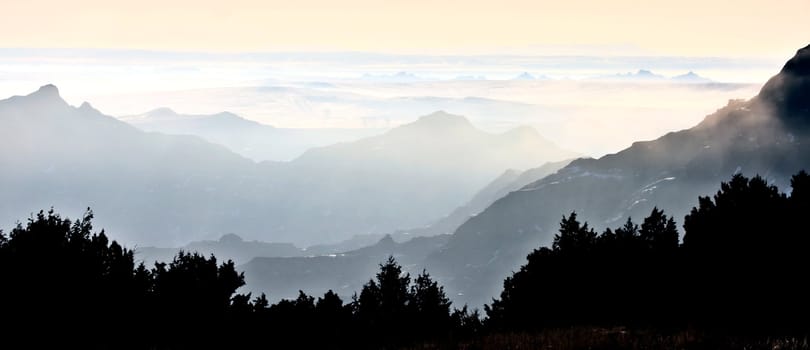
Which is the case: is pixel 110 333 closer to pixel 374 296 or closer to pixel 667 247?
pixel 374 296

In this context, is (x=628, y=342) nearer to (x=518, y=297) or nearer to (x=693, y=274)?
(x=693, y=274)

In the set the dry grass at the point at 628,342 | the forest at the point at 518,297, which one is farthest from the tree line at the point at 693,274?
the dry grass at the point at 628,342

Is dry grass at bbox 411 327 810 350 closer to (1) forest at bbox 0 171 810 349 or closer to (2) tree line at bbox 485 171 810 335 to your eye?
(1) forest at bbox 0 171 810 349

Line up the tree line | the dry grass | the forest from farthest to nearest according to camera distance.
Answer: the tree line → the forest → the dry grass

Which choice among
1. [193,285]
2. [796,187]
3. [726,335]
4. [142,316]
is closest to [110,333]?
[142,316]

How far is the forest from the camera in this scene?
94.0 ft

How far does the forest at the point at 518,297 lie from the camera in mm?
28656

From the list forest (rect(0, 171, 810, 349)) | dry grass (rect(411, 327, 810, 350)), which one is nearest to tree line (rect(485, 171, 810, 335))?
forest (rect(0, 171, 810, 349))

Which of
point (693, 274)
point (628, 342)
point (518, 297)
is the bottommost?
point (518, 297)

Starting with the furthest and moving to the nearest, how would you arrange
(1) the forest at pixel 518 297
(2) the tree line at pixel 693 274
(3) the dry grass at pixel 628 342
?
1. (2) the tree line at pixel 693 274
2. (1) the forest at pixel 518 297
3. (3) the dry grass at pixel 628 342

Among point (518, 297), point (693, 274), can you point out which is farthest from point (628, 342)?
point (518, 297)

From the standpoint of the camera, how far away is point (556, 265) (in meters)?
69.6

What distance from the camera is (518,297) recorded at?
7262 cm

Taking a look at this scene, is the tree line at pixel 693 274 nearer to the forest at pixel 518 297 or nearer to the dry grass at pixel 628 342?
the forest at pixel 518 297
